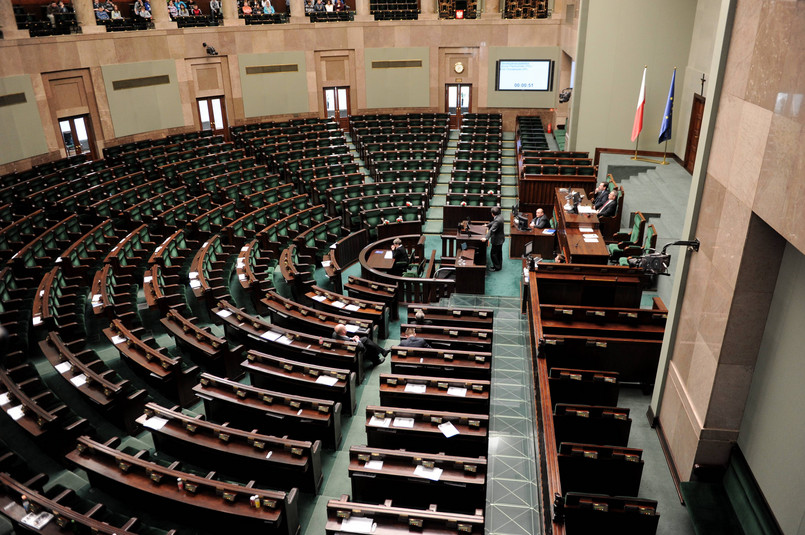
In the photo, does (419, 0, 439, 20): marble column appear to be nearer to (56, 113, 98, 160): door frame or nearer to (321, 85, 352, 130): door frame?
(321, 85, 352, 130): door frame

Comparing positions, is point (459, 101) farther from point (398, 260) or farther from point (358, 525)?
point (358, 525)

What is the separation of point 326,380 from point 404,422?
109 centimetres

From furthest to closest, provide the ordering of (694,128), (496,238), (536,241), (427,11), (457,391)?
(427,11) < (694,128) < (536,241) < (496,238) < (457,391)

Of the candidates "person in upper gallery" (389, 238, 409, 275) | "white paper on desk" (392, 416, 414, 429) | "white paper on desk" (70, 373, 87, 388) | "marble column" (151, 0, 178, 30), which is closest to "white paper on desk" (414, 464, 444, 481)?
"white paper on desk" (392, 416, 414, 429)

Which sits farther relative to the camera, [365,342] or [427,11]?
[427,11]

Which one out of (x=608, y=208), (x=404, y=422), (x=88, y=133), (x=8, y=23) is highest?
(x=8, y=23)

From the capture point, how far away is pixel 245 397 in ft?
19.8

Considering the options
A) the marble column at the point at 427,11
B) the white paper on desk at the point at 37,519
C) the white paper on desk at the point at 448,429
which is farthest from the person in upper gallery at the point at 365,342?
the marble column at the point at 427,11

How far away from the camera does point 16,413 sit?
5512 millimetres

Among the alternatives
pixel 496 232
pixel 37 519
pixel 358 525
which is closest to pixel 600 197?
pixel 496 232

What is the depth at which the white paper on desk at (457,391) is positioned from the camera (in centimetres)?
591

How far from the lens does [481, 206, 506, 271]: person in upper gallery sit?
9.91m

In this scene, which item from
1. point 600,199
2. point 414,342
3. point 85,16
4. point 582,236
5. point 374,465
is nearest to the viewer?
point 374,465

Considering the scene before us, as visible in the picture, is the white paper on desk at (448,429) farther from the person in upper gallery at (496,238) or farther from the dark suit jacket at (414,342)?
the person in upper gallery at (496,238)
